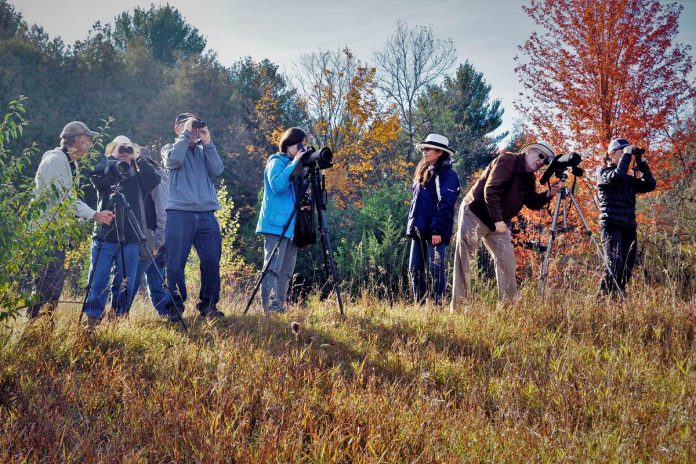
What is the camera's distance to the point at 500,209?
15.7ft

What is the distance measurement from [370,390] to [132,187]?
3.57 meters

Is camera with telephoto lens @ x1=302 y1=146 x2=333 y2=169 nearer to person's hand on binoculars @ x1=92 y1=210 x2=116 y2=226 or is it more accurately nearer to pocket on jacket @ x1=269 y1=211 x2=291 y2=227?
pocket on jacket @ x1=269 y1=211 x2=291 y2=227

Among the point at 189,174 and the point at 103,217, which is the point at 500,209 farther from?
the point at 103,217

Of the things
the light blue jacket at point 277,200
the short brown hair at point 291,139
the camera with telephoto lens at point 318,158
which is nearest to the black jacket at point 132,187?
the light blue jacket at point 277,200

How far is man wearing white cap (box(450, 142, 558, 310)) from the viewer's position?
479 cm

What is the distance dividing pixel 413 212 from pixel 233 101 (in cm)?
1939

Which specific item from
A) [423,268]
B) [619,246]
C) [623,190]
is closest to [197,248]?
[423,268]

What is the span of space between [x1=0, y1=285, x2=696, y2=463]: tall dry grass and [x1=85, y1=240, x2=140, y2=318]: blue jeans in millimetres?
557

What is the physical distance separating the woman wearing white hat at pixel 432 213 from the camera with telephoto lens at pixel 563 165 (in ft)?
2.99

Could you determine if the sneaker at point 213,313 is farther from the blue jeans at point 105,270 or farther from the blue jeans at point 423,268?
the blue jeans at point 423,268

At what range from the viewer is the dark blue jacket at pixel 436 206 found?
5.01m

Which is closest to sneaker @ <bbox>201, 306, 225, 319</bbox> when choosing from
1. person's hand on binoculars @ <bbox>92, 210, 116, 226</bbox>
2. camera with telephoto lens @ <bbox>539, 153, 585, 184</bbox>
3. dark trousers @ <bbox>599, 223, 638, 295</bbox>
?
person's hand on binoculars @ <bbox>92, 210, 116, 226</bbox>

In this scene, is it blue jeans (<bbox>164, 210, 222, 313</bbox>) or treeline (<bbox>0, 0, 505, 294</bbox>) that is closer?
blue jeans (<bbox>164, 210, 222, 313</bbox>)

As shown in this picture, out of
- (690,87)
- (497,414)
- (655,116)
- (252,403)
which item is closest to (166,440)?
(252,403)
